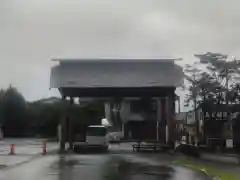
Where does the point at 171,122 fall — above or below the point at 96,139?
above

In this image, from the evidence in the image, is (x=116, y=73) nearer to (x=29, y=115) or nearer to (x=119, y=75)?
(x=119, y=75)

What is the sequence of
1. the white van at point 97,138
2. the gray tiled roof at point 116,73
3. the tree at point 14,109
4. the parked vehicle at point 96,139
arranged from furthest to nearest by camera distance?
the tree at point 14,109, the white van at point 97,138, the parked vehicle at point 96,139, the gray tiled roof at point 116,73

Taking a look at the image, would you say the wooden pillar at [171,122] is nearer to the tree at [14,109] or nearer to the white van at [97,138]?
the white van at [97,138]

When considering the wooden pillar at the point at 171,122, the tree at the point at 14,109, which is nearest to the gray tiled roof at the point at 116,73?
the wooden pillar at the point at 171,122

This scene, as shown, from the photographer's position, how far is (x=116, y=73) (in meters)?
37.7

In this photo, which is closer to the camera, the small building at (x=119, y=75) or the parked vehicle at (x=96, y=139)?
the small building at (x=119, y=75)

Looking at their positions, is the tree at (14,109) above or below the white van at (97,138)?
above

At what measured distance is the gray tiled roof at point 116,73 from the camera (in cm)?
3697

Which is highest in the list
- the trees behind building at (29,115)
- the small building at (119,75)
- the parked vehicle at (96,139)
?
the small building at (119,75)

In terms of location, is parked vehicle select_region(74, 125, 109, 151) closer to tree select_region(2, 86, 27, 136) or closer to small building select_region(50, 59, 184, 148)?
small building select_region(50, 59, 184, 148)

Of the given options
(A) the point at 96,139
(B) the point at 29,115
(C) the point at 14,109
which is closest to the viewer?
(A) the point at 96,139

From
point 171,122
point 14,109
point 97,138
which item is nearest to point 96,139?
point 97,138

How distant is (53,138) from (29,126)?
2.87 m

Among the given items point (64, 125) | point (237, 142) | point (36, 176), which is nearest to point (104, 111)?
point (64, 125)
